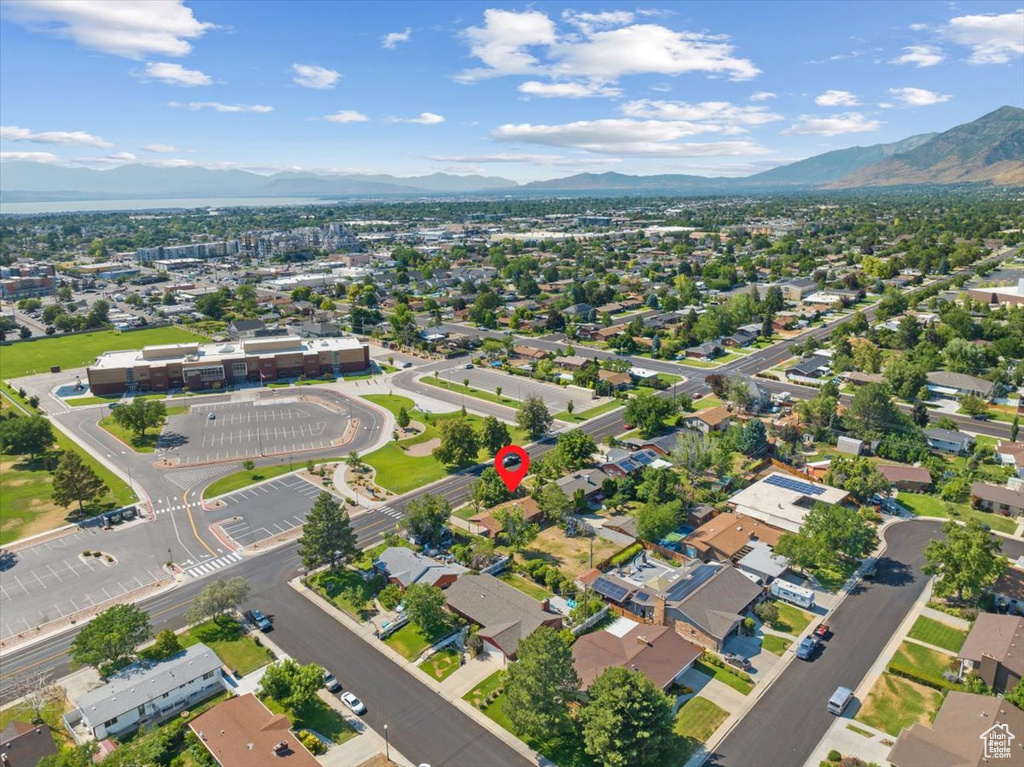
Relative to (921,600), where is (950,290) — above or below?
above

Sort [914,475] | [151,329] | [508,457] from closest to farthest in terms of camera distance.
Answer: [914,475] < [508,457] < [151,329]

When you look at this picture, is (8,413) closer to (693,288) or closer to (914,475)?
(914,475)

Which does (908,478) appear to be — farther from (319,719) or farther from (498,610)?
(319,719)

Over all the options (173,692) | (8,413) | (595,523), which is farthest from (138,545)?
(8,413)

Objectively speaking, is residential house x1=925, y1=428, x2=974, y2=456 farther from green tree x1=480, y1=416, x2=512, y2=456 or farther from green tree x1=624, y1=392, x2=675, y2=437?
green tree x1=480, y1=416, x2=512, y2=456

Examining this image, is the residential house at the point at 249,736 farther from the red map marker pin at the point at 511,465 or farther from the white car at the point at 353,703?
the red map marker pin at the point at 511,465

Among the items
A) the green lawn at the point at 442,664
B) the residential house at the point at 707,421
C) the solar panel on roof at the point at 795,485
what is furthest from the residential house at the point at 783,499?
the green lawn at the point at 442,664
